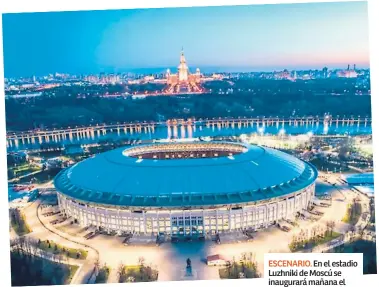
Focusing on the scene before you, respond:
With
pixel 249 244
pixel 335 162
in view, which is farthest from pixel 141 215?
pixel 335 162

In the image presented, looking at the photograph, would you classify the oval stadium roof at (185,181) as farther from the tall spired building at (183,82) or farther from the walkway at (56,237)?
the tall spired building at (183,82)

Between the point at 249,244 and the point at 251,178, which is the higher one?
the point at 251,178

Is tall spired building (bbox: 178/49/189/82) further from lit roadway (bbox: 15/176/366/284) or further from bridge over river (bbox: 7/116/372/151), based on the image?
lit roadway (bbox: 15/176/366/284)

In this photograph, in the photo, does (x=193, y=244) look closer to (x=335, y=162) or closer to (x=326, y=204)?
(x=326, y=204)

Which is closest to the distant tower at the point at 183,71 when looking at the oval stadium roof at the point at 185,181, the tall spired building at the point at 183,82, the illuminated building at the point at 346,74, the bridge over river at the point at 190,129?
the tall spired building at the point at 183,82

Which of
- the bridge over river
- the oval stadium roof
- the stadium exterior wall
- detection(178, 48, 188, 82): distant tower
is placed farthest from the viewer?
detection(178, 48, 188, 82): distant tower

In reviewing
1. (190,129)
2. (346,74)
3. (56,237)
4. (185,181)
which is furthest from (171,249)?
(346,74)

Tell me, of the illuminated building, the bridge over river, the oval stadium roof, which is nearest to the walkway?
the oval stadium roof
